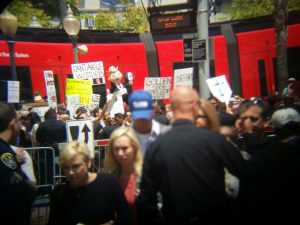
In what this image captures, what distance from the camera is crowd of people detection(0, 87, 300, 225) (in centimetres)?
340

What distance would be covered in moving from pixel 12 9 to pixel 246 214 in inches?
1004

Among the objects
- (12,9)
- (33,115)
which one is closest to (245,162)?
(33,115)

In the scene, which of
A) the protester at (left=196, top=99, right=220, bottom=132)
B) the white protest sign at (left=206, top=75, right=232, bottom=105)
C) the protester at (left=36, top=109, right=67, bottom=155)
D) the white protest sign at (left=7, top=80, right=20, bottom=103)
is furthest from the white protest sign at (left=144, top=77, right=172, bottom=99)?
the protester at (left=196, top=99, right=220, bottom=132)

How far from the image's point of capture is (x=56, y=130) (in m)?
8.87

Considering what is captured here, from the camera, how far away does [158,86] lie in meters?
8.80

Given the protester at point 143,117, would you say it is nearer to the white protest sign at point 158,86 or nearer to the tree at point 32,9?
the white protest sign at point 158,86

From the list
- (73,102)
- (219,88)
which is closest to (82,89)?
(73,102)

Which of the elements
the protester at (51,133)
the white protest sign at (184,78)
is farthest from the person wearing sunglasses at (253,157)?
the protester at (51,133)

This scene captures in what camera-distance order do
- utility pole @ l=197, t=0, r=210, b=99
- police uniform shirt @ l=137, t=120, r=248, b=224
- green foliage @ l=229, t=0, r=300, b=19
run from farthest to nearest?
green foliage @ l=229, t=0, r=300, b=19
utility pole @ l=197, t=0, r=210, b=99
police uniform shirt @ l=137, t=120, r=248, b=224

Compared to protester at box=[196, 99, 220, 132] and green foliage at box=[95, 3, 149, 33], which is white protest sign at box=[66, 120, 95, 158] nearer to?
protester at box=[196, 99, 220, 132]

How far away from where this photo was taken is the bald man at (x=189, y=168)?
3.37 meters

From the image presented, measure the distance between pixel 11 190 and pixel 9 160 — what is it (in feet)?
0.86

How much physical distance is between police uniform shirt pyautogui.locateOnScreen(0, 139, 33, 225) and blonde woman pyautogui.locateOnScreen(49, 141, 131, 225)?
Result: 0.98 feet

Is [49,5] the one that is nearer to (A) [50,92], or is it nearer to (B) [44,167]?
(A) [50,92]
